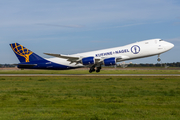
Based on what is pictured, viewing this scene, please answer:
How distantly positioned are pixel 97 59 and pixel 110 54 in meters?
2.70

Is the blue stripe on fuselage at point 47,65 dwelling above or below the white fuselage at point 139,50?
below

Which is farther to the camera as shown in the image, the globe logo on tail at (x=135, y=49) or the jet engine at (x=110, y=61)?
the globe logo on tail at (x=135, y=49)

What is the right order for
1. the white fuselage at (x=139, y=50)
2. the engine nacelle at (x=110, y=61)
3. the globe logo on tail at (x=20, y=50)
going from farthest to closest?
the globe logo on tail at (x=20, y=50) < the white fuselage at (x=139, y=50) < the engine nacelle at (x=110, y=61)

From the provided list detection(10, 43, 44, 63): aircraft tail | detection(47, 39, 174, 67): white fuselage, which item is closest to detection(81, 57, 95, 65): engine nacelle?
detection(47, 39, 174, 67): white fuselage

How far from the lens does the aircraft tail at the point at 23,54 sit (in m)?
45.4

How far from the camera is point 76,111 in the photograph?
10.2 m

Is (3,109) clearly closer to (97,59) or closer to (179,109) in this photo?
(179,109)

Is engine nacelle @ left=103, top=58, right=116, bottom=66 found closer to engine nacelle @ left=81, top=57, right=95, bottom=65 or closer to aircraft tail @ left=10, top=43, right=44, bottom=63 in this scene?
engine nacelle @ left=81, top=57, right=95, bottom=65

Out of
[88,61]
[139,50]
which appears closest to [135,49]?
[139,50]

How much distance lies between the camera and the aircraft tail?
45.4 m

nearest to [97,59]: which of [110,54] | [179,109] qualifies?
[110,54]

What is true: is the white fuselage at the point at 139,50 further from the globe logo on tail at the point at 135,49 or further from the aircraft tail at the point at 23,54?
the aircraft tail at the point at 23,54

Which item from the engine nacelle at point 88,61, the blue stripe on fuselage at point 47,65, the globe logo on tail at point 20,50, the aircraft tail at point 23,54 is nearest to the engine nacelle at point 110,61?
the engine nacelle at point 88,61

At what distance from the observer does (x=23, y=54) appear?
45.5 meters
